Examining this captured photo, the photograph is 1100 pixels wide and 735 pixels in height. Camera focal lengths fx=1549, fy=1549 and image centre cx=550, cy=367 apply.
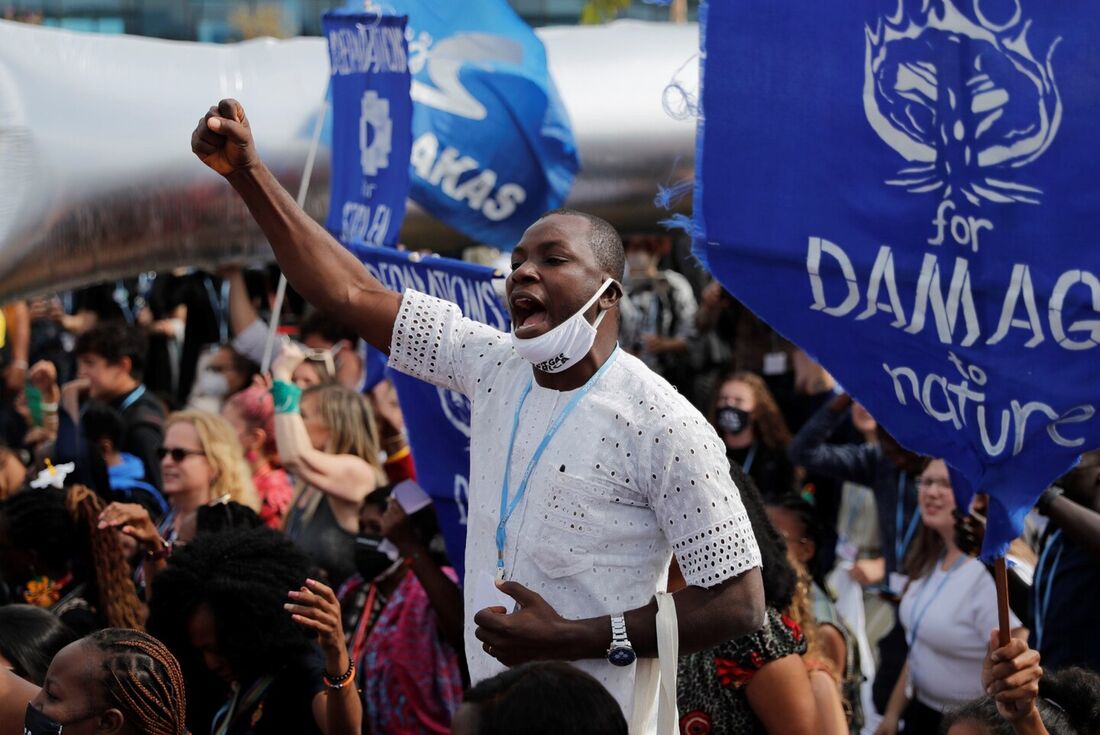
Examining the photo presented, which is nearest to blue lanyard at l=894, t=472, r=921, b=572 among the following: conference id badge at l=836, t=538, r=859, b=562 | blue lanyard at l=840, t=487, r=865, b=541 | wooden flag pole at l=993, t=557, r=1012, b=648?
conference id badge at l=836, t=538, r=859, b=562

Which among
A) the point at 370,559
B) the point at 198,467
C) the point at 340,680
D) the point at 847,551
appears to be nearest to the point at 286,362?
the point at 198,467

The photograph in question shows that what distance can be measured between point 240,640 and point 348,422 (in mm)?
2518

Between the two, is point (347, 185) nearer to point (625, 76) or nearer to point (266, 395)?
point (266, 395)

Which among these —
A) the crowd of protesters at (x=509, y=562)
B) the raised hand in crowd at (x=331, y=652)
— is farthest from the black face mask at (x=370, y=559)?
the raised hand in crowd at (x=331, y=652)

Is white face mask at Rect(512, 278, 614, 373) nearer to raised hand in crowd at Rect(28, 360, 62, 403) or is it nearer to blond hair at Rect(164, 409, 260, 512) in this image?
blond hair at Rect(164, 409, 260, 512)

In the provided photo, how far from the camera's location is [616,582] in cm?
286

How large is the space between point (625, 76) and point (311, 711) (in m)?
4.80

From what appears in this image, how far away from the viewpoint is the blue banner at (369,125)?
5523mm

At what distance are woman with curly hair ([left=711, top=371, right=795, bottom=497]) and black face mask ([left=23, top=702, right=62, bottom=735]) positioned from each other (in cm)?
488

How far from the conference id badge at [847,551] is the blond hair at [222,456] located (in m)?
2.79

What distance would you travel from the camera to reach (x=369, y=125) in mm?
5695

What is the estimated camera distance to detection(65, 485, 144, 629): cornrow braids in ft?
15.8

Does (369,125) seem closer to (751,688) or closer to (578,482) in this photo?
(751,688)

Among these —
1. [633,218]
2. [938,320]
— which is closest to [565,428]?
[938,320]
